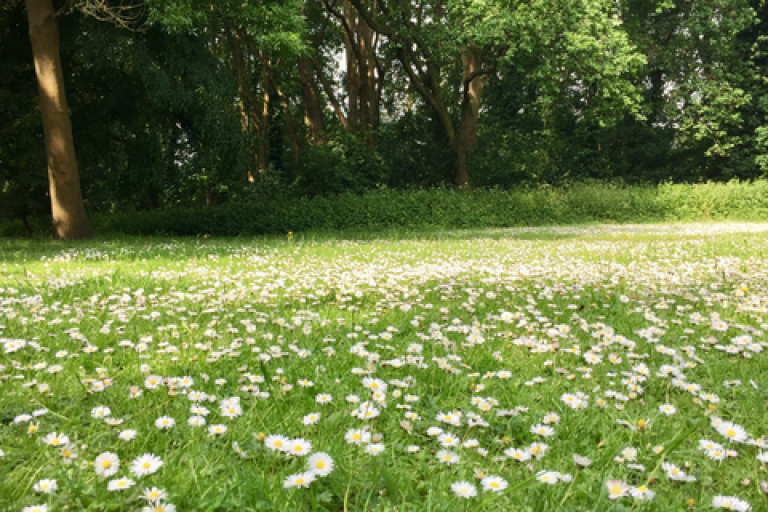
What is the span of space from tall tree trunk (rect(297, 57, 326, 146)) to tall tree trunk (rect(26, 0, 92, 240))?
12278 mm

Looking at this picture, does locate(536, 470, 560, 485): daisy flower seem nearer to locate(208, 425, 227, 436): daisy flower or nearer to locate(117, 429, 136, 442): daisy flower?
locate(208, 425, 227, 436): daisy flower

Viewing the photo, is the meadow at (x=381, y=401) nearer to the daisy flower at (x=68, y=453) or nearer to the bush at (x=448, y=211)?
the daisy flower at (x=68, y=453)

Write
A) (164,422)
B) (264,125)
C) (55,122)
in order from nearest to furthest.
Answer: (164,422), (55,122), (264,125)

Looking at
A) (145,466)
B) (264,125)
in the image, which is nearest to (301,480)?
(145,466)

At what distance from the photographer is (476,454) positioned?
6.39 feet

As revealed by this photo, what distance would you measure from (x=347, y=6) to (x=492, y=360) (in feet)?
79.0

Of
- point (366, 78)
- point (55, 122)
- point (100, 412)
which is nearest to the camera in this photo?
point (100, 412)

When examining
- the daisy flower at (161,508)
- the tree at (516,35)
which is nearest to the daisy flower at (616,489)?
the daisy flower at (161,508)

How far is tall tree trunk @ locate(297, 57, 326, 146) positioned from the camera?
2402 centimetres

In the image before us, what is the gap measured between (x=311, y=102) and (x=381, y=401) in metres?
24.2

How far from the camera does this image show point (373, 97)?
2559 centimetres

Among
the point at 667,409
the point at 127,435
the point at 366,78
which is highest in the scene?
the point at 366,78

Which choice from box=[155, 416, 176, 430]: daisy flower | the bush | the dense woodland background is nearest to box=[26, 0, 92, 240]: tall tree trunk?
the dense woodland background

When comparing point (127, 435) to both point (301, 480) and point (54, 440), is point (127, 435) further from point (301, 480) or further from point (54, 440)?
point (301, 480)
